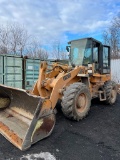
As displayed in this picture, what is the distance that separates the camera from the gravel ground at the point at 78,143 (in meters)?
2.86

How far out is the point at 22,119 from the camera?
3.71 m

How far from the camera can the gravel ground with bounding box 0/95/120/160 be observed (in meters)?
2.86

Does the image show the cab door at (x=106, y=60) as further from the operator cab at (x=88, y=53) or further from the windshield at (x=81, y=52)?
the windshield at (x=81, y=52)

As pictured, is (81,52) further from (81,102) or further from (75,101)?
(75,101)

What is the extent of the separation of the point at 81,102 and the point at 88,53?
1975mm

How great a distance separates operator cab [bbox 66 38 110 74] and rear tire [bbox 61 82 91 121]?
153 cm

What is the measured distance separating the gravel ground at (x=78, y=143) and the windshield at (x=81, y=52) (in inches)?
81.7

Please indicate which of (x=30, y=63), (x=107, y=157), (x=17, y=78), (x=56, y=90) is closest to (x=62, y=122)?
(x=56, y=90)

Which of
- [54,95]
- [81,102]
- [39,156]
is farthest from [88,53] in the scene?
[39,156]

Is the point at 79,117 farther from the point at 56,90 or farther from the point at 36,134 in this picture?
the point at 36,134

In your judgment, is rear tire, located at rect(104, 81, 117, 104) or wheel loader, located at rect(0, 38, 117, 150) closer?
wheel loader, located at rect(0, 38, 117, 150)

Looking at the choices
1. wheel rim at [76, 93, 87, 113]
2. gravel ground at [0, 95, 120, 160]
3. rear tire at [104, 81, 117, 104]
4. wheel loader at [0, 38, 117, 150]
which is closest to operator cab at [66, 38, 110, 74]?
wheel loader at [0, 38, 117, 150]

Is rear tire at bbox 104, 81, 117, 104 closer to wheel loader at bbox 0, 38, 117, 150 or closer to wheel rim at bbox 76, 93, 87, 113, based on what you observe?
wheel loader at bbox 0, 38, 117, 150

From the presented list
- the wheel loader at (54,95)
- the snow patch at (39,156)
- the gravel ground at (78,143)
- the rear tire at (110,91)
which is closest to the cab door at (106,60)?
the wheel loader at (54,95)
